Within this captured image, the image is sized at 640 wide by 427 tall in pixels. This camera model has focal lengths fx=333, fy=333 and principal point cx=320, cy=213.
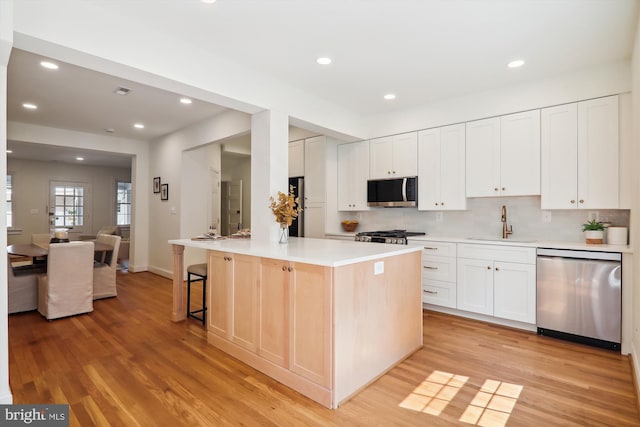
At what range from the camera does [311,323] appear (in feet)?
7.07

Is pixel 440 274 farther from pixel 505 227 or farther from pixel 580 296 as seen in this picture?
pixel 580 296

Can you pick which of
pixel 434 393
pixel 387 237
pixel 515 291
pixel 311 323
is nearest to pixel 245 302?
pixel 311 323

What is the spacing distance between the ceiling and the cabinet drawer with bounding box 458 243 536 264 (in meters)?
1.78

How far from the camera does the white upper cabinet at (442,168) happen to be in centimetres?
406

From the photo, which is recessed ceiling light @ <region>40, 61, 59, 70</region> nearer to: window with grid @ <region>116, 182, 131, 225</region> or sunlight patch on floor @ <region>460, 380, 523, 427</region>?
sunlight patch on floor @ <region>460, 380, 523, 427</region>

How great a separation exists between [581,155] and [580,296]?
1.35 metres

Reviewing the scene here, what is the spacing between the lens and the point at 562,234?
362 centimetres

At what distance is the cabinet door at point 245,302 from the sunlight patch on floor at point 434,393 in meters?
1.19

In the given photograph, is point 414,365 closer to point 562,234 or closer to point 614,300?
point 614,300

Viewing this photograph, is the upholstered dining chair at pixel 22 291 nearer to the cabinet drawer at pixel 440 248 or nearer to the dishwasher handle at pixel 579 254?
the cabinet drawer at pixel 440 248

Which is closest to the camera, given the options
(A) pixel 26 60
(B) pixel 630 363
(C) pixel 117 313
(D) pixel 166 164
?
(B) pixel 630 363

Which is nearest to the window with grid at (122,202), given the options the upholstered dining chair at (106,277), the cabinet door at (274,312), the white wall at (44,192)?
the white wall at (44,192)

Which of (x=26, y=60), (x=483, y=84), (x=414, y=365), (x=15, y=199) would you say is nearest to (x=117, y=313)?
(x=26, y=60)

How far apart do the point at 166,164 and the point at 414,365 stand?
5394 millimetres
